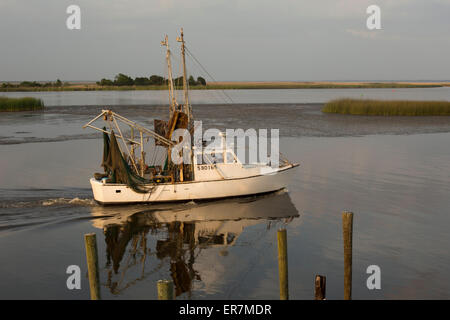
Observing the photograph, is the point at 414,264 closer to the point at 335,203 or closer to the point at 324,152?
the point at 335,203

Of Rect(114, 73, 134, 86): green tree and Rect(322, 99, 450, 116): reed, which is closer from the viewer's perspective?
Rect(322, 99, 450, 116): reed

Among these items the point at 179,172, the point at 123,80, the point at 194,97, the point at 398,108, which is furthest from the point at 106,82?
the point at 179,172

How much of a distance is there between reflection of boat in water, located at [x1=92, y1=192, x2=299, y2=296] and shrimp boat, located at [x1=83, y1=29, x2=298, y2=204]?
563mm

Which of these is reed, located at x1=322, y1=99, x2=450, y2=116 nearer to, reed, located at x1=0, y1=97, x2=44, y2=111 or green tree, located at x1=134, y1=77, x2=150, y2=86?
reed, located at x1=0, y1=97, x2=44, y2=111

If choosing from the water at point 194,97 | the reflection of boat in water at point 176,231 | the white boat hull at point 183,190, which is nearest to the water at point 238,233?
the reflection of boat in water at point 176,231

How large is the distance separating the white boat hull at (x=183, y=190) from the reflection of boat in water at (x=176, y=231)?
1.24ft

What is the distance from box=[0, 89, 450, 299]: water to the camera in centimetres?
1384

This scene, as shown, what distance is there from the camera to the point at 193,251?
16562 millimetres

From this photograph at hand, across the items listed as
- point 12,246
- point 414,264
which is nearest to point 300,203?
point 414,264

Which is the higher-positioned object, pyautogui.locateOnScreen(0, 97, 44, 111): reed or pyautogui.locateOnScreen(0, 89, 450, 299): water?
pyautogui.locateOnScreen(0, 97, 44, 111): reed

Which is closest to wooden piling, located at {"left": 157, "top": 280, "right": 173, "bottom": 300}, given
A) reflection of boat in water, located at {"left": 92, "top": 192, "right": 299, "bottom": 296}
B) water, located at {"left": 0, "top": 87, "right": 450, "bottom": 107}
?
reflection of boat in water, located at {"left": 92, "top": 192, "right": 299, "bottom": 296}

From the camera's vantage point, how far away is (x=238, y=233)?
18609 millimetres

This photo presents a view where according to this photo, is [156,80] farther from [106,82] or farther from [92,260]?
[92,260]

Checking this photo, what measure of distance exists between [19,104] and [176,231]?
200 ft
